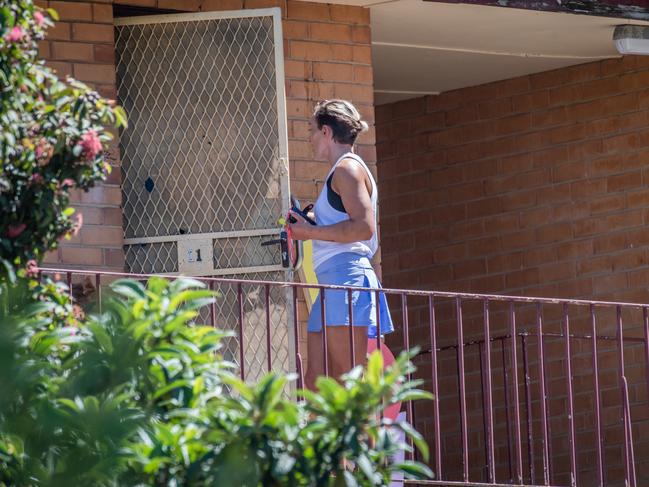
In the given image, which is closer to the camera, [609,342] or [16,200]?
[16,200]

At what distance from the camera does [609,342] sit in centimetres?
1048

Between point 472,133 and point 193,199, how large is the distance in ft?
10.7

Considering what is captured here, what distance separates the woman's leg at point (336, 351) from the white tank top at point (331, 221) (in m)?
0.36

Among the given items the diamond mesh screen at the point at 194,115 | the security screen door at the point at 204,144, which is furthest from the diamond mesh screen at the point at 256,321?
the diamond mesh screen at the point at 194,115

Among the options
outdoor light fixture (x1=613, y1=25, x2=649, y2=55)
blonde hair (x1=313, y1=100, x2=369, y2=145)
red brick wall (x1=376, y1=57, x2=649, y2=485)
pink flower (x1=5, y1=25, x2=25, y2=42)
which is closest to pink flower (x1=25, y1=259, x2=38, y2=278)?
pink flower (x1=5, y1=25, x2=25, y2=42)

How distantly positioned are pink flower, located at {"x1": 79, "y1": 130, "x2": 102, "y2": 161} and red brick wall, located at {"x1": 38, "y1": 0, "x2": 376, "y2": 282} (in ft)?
9.74

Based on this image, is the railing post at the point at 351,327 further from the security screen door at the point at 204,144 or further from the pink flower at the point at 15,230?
the pink flower at the point at 15,230

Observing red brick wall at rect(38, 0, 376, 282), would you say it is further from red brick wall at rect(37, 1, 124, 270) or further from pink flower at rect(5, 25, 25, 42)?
pink flower at rect(5, 25, 25, 42)

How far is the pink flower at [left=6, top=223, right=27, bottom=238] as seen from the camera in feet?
17.2

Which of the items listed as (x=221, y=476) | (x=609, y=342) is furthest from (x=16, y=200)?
(x=609, y=342)

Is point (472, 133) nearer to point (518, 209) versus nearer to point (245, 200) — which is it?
point (518, 209)

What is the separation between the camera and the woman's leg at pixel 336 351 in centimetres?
725

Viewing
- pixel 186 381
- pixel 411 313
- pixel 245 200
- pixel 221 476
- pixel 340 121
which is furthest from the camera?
pixel 411 313

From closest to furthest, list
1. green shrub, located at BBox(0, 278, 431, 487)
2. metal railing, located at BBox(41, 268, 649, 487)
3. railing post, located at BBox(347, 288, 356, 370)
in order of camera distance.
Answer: green shrub, located at BBox(0, 278, 431, 487), railing post, located at BBox(347, 288, 356, 370), metal railing, located at BBox(41, 268, 649, 487)
